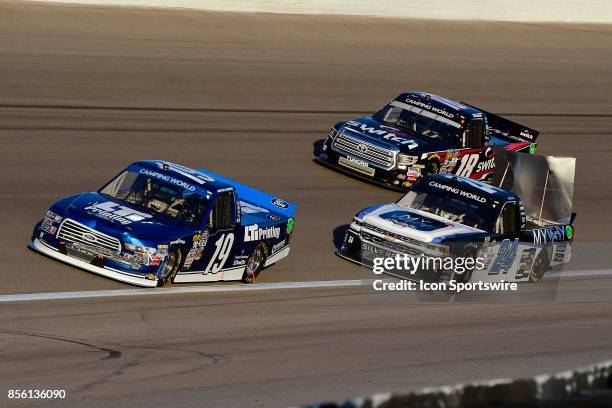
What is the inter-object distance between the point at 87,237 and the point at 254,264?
2.38 m

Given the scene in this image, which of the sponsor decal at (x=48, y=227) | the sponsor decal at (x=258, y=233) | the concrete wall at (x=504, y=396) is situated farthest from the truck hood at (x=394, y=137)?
the concrete wall at (x=504, y=396)

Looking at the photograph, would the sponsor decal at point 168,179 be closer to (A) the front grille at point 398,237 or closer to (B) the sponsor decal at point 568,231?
(A) the front grille at point 398,237

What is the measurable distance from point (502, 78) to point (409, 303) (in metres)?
16.0

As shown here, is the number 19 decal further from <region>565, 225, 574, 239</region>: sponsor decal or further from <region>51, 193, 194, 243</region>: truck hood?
<region>565, 225, 574, 239</region>: sponsor decal

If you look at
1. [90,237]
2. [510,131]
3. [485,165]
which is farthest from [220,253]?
[510,131]

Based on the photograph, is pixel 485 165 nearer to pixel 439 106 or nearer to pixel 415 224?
pixel 439 106

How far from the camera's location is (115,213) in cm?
1305

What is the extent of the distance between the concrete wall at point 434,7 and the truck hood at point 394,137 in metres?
11.0

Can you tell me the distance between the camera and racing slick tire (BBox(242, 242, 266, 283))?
14086 mm

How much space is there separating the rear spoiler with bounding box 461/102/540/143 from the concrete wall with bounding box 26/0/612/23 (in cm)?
1013

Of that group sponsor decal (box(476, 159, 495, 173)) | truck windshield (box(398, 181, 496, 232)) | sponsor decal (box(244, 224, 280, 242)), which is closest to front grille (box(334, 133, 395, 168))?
sponsor decal (box(476, 159, 495, 173))

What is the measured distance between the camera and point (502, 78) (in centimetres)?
2906

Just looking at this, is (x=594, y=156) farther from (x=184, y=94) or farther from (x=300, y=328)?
(x=300, y=328)

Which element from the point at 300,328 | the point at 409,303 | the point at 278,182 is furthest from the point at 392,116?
the point at 300,328
